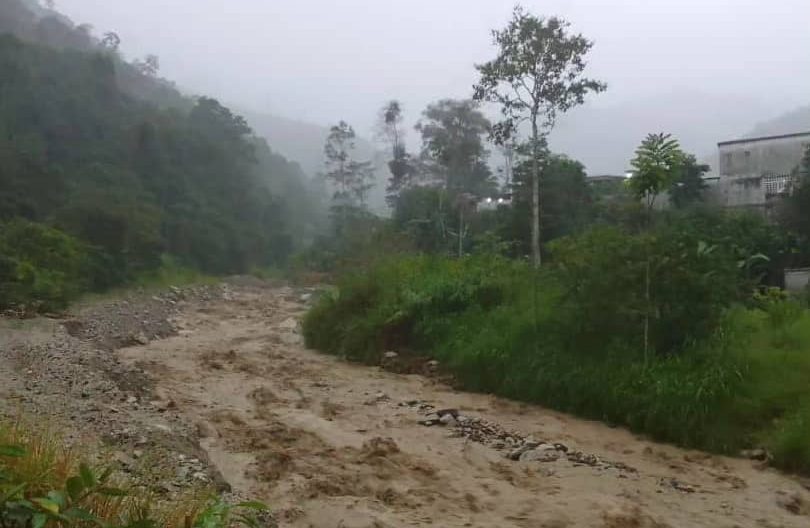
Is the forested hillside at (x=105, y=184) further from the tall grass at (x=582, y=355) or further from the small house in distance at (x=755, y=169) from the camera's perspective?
the small house in distance at (x=755, y=169)

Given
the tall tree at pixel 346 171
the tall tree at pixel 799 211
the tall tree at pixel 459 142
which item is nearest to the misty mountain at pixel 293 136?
the tall tree at pixel 346 171

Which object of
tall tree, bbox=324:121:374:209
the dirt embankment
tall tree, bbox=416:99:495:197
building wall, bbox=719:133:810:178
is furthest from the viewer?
tall tree, bbox=324:121:374:209

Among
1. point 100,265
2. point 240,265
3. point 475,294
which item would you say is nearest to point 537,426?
point 475,294

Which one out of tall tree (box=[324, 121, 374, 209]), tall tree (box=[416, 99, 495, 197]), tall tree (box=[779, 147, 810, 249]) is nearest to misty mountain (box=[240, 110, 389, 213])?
tall tree (box=[324, 121, 374, 209])

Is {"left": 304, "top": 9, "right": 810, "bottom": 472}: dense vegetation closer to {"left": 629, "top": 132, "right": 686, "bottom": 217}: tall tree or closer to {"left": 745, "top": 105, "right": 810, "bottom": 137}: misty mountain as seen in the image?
{"left": 629, "top": 132, "right": 686, "bottom": 217}: tall tree

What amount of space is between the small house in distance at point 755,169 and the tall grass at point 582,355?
41.0ft

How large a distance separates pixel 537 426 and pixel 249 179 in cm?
3947

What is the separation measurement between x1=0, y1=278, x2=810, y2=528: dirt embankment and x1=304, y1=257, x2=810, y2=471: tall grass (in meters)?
0.33

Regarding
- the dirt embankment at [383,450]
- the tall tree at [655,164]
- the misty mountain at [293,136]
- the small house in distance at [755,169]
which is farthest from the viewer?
the misty mountain at [293,136]

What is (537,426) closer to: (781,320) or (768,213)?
(781,320)

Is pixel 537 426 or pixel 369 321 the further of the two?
pixel 369 321

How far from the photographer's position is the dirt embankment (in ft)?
18.6

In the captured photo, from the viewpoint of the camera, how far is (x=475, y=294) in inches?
478

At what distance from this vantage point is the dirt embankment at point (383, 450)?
5.68 meters
